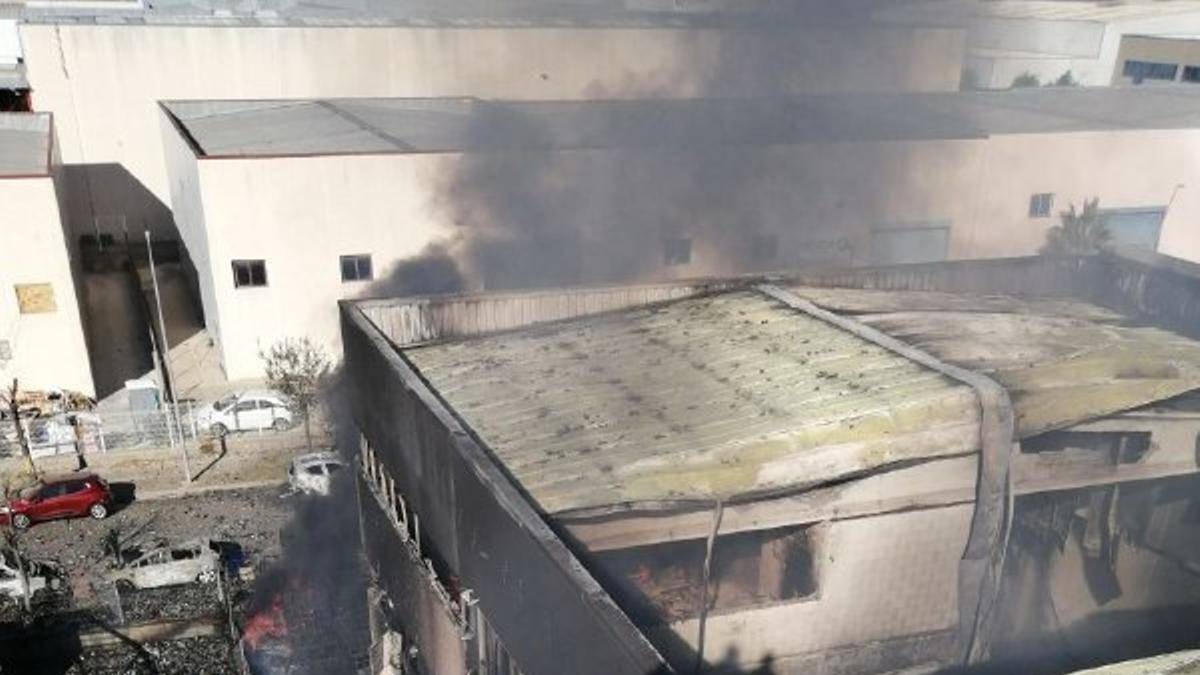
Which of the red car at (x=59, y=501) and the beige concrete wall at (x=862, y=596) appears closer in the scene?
the beige concrete wall at (x=862, y=596)

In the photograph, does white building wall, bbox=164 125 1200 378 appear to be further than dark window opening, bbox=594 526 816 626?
Yes

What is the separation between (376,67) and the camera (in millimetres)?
22859

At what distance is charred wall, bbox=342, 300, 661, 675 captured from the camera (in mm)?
4570

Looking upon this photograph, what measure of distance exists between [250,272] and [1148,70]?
32.5 m

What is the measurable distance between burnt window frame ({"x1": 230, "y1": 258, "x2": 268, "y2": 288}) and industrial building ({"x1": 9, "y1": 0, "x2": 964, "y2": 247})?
737 cm

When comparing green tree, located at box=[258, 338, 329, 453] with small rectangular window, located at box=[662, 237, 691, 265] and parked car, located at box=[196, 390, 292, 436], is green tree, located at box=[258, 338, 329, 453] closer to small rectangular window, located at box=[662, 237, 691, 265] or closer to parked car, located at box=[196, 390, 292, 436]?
parked car, located at box=[196, 390, 292, 436]

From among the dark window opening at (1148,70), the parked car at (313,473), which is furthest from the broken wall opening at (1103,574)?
the dark window opening at (1148,70)

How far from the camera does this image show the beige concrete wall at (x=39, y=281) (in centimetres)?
1493

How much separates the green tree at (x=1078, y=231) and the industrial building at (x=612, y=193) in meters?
0.17

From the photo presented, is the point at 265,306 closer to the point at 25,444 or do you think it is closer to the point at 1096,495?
the point at 25,444

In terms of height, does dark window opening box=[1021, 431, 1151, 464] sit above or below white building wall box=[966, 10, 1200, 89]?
below

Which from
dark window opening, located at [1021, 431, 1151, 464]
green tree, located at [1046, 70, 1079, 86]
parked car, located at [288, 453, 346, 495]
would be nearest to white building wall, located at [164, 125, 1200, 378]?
parked car, located at [288, 453, 346, 495]

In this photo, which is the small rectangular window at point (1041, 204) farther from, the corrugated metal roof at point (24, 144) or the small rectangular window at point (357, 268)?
the corrugated metal roof at point (24, 144)

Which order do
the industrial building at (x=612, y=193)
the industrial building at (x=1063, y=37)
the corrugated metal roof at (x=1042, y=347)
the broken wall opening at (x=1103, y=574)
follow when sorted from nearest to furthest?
the corrugated metal roof at (x=1042, y=347), the broken wall opening at (x=1103, y=574), the industrial building at (x=612, y=193), the industrial building at (x=1063, y=37)
